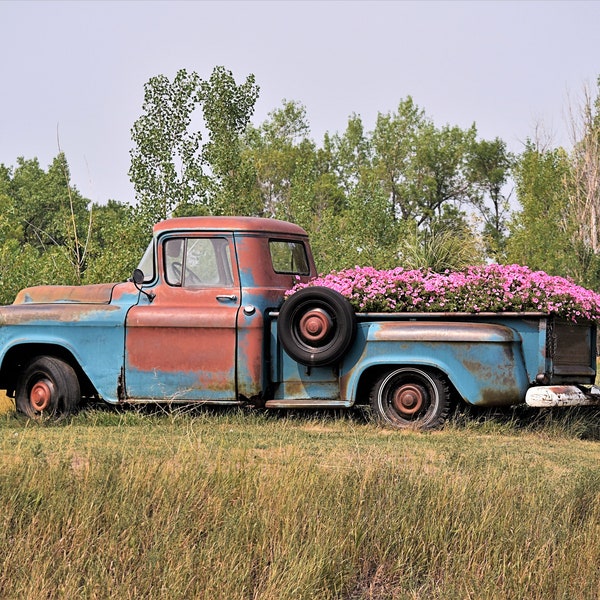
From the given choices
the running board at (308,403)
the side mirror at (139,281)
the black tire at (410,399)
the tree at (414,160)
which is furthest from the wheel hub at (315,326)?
the tree at (414,160)

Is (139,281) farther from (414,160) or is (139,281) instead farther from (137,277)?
(414,160)

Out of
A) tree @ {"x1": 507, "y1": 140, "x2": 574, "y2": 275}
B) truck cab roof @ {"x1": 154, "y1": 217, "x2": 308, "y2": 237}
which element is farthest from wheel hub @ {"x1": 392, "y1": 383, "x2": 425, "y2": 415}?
tree @ {"x1": 507, "y1": 140, "x2": 574, "y2": 275}

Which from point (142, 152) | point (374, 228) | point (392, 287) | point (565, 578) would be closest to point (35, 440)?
point (392, 287)

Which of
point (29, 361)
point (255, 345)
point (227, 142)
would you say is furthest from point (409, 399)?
point (227, 142)

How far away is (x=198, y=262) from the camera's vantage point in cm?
1199

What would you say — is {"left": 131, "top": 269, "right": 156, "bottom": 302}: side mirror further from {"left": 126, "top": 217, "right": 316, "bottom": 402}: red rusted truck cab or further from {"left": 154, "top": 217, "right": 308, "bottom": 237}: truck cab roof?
{"left": 154, "top": 217, "right": 308, "bottom": 237}: truck cab roof

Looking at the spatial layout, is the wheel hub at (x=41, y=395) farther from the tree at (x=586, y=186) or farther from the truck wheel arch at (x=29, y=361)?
the tree at (x=586, y=186)

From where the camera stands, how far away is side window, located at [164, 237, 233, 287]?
1187 cm

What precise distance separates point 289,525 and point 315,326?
425 cm

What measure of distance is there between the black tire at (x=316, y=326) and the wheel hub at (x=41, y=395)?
2581mm

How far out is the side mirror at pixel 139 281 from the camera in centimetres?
1181

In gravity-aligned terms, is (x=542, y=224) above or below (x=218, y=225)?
above

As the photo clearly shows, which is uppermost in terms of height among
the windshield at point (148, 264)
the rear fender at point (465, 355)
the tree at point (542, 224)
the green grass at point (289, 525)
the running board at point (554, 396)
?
the tree at point (542, 224)

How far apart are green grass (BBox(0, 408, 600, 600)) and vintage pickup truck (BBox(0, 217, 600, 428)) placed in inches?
79.0
